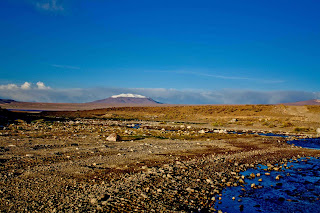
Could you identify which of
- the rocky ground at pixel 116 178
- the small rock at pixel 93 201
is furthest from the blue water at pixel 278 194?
the small rock at pixel 93 201

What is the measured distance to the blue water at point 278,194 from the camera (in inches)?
311

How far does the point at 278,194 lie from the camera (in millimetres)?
9148

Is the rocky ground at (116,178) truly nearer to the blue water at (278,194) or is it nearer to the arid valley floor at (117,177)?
the arid valley floor at (117,177)

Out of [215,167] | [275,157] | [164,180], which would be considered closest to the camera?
[164,180]

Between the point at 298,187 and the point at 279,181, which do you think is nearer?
the point at 298,187

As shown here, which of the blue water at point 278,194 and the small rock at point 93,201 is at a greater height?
the small rock at point 93,201

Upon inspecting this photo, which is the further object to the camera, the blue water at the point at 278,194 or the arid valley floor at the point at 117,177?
the blue water at the point at 278,194

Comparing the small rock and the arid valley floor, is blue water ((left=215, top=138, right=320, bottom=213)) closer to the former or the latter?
the arid valley floor

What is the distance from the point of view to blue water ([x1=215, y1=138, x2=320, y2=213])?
25.9 feet

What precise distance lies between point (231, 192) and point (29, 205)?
6.80 meters

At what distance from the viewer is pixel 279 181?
10.6 meters

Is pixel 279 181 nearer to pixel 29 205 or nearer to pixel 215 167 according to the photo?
pixel 215 167

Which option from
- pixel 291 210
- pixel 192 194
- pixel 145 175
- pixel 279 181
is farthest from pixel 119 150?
pixel 291 210

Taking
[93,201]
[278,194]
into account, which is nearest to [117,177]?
[93,201]
